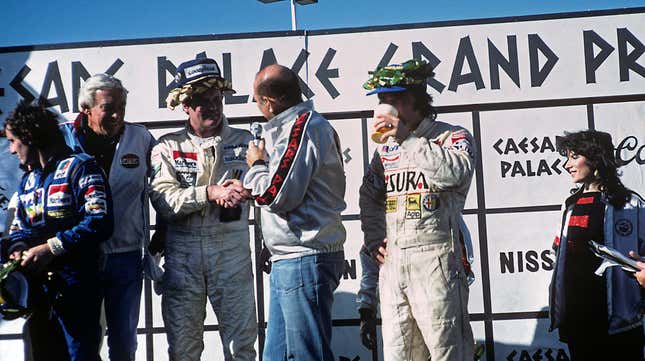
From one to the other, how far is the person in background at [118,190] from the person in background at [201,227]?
0.48 ft

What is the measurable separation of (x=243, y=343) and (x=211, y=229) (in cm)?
57

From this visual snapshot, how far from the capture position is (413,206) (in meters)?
3.44

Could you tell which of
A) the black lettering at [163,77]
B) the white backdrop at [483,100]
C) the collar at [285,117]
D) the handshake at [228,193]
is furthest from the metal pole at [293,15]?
the collar at [285,117]

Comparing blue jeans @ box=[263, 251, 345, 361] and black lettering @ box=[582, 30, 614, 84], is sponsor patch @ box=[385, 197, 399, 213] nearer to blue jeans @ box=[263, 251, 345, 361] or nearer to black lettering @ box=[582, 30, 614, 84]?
blue jeans @ box=[263, 251, 345, 361]

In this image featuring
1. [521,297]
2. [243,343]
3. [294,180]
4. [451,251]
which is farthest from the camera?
[521,297]

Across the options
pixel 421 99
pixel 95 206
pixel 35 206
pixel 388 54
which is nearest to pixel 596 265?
pixel 421 99

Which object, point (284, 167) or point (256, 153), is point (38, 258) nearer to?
point (256, 153)

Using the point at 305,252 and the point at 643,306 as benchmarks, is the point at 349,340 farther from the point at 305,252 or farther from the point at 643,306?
the point at 305,252

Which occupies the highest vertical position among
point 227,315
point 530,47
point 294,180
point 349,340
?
point 530,47

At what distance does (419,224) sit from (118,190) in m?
1.51

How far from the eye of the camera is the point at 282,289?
9.71 ft

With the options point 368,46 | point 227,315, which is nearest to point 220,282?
point 227,315

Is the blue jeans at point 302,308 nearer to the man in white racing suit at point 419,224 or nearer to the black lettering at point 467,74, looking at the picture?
the man in white racing suit at point 419,224

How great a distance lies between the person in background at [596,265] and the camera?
161 inches
